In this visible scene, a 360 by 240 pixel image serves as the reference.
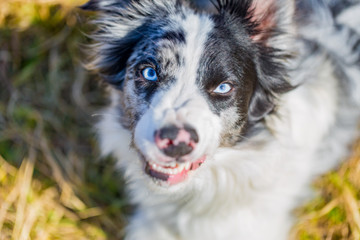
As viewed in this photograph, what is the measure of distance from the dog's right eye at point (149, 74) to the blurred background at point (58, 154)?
1123mm

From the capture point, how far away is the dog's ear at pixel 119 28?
2.90 metres

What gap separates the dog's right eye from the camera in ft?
8.60

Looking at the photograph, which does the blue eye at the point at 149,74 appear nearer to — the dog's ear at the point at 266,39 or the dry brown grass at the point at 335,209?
the dog's ear at the point at 266,39

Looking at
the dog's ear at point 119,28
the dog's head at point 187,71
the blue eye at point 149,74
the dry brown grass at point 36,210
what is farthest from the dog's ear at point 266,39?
the dry brown grass at point 36,210

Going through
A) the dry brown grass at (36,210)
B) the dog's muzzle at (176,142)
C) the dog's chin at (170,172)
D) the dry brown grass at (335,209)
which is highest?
the dog's muzzle at (176,142)

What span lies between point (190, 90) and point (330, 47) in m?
1.47

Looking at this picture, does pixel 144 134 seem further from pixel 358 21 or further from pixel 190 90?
pixel 358 21

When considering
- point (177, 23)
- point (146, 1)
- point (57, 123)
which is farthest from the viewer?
point (57, 123)

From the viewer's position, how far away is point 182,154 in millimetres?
2338

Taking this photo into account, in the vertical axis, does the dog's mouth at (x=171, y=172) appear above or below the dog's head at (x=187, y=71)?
below

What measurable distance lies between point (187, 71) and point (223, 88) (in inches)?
9.9

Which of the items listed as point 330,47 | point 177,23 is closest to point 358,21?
point 330,47

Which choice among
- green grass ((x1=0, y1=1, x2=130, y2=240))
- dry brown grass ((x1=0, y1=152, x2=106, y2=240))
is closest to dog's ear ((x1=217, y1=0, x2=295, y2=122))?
green grass ((x1=0, y1=1, x2=130, y2=240))

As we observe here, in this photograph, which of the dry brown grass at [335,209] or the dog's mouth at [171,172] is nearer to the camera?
the dog's mouth at [171,172]
